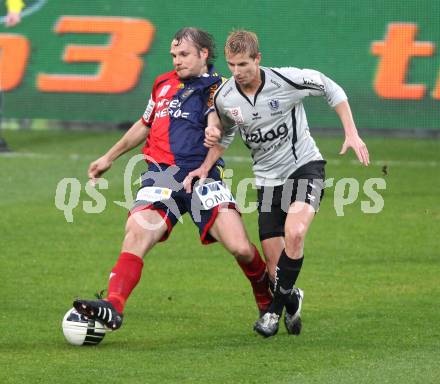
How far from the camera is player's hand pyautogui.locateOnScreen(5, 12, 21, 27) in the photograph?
23172mm

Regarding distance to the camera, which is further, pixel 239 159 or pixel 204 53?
pixel 239 159

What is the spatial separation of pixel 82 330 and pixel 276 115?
1.95 m

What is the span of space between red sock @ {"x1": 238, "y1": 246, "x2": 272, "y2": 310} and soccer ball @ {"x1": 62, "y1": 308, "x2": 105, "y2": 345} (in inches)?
45.7

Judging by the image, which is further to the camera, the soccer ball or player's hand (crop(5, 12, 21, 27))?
player's hand (crop(5, 12, 21, 27))

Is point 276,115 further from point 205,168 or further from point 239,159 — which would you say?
point 239,159

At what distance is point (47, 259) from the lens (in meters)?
11.8

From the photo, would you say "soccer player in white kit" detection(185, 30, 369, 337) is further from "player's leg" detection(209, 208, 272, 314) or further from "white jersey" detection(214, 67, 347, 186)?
"player's leg" detection(209, 208, 272, 314)

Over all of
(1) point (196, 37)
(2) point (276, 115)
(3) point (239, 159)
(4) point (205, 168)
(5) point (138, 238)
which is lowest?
(3) point (239, 159)

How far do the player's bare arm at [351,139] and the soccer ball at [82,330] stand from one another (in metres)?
1.94

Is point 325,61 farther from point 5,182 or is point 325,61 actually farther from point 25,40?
point 5,182

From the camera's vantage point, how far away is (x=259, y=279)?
8664 mm

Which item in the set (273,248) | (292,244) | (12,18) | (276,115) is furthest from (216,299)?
(12,18)

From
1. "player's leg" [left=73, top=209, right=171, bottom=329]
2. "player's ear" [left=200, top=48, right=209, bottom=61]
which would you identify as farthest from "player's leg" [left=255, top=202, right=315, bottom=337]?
"player's ear" [left=200, top=48, right=209, bottom=61]

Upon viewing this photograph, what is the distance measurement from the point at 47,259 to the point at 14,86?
12.5 meters
